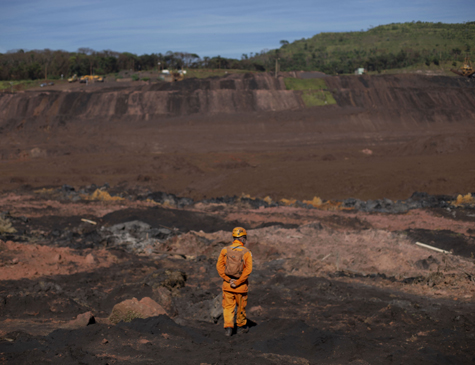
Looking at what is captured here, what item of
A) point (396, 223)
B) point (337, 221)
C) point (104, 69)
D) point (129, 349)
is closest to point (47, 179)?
point (337, 221)

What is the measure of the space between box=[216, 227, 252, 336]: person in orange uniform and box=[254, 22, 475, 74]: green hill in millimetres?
73166

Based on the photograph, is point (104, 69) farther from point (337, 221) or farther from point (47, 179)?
point (337, 221)

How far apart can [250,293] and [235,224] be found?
786 centimetres

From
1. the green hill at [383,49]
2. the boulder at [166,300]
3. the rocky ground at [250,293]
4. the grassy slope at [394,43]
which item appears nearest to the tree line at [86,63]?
the green hill at [383,49]

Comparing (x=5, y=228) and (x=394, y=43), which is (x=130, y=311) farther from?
(x=394, y=43)

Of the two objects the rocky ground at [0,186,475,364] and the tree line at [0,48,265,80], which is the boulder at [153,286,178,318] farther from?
the tree line at [0,48,265,80]

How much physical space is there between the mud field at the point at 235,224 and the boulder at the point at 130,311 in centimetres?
2

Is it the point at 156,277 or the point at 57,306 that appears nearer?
the point at 57,306

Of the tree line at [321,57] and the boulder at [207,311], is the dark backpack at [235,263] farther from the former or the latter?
the tree line at [321,57]

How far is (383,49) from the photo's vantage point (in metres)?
102

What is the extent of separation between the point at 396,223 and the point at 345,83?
3776 cm

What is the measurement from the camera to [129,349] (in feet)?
16.2

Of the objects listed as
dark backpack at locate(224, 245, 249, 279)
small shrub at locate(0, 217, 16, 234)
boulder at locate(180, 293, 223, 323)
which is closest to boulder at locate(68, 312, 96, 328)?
boulder at locate(180, 293, 223, 323)

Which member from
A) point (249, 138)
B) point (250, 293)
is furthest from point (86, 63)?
point (250, 293)
